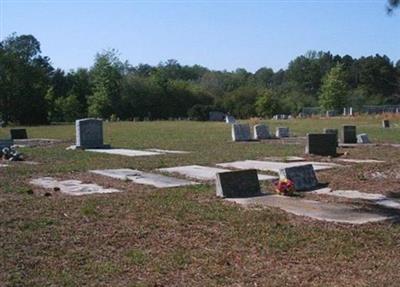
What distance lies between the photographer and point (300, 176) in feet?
37.0

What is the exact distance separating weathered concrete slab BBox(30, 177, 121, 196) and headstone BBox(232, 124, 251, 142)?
15.3 metres

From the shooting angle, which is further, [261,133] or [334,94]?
[334,94]

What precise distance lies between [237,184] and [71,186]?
323 cm

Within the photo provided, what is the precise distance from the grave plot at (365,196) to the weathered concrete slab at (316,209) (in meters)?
0.71

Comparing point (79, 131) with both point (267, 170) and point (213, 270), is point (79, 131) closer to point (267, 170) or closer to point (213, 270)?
point (267, 170)

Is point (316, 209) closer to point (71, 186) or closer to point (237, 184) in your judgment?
point (237, 184)

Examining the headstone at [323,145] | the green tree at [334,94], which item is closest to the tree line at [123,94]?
the green tree at [334,94]

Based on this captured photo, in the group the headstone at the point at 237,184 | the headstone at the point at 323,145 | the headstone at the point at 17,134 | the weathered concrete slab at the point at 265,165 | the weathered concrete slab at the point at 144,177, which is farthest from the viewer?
the headstone at the point at 17,134

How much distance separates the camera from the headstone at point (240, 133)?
90.6ft

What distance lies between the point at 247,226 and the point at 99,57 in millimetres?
Answer: 88588

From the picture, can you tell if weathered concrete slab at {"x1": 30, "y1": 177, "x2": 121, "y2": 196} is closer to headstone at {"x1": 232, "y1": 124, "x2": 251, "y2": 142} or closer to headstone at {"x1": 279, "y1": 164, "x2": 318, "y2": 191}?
headstone at {"x1": 279, "y1": 164, "x2": 318, "y2": 191}

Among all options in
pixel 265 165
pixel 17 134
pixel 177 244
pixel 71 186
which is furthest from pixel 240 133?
pixel 177 244

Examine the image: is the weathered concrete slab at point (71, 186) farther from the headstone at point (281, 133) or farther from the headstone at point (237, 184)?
the headstone at point (281, 133)

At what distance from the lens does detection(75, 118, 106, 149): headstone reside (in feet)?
74.0
